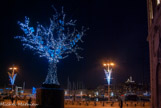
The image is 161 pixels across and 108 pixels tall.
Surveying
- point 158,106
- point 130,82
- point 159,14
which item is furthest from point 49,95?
point 130,82

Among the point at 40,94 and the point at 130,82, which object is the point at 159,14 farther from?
the point at 130,82

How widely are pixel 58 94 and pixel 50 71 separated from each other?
9.36ft

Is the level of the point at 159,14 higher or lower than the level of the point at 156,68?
higher

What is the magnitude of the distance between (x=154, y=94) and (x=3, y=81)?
279 feet

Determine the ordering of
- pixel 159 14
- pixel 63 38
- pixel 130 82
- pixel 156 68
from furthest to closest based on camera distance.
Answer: pixel 130 82 → pixel 63 38 → pixel 156 68 → pixel 159 14

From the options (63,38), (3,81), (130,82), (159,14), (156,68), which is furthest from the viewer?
(130,82)

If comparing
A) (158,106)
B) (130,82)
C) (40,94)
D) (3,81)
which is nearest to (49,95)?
(40,94)

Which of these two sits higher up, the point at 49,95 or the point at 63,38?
the point at 63,38

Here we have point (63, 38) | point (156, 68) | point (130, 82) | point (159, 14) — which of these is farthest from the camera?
point (130, 82)

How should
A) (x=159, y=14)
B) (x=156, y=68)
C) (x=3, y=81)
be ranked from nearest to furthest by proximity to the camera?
(x=159, y=14), (x=156, y=68), (x=3, y=81)

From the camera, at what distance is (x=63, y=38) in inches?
754

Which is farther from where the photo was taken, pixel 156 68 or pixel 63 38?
pixel 63 38

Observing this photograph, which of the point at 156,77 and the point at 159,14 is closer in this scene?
the point at 159,14

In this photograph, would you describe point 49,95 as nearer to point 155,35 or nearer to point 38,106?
point 38,106
